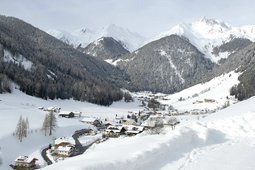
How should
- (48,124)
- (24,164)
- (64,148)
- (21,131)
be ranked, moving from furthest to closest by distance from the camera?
1. (48,124)
2. (21,131)
3. (64,148)
4. (24,164)

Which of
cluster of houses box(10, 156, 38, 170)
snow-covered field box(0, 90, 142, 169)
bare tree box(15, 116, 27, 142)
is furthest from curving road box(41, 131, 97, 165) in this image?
bare tree box(15, 116, 27, 142)

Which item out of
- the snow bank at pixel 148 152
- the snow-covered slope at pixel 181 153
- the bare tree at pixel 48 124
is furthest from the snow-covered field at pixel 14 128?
the snow bank at pixel 148 152

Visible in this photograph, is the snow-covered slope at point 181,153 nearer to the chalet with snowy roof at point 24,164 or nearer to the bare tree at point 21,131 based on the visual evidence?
the chalet with snowy roof at point 24,164

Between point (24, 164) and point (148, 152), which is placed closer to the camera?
point (148, 152)

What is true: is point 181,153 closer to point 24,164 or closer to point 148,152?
point 148,152

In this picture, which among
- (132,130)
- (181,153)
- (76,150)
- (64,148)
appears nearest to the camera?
(181,153)

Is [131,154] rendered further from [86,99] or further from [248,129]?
[86,99]

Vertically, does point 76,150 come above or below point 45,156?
above

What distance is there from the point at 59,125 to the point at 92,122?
62.5 ft

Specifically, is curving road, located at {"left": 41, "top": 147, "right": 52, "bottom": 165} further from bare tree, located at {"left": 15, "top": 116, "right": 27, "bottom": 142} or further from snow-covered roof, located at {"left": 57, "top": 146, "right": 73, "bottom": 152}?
bare tree, located at {"left": 15, "top": 116, "right": 27, "bottom": 142}

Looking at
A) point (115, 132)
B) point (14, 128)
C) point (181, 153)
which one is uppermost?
point (14, 128)

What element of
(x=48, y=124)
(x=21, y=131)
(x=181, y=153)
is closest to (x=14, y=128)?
(x=21, y=131)

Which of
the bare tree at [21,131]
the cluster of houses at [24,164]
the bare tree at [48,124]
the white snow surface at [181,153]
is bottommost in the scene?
the cluster of houses at [24,164]

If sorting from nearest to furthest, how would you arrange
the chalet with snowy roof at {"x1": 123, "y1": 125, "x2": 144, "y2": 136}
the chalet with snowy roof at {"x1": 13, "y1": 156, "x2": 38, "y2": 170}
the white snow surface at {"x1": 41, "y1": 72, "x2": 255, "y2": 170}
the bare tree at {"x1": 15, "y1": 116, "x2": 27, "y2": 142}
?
the white snow surface at {"x1": 41, "y1": 72, "x2": 255, "y2": 170}, the chalet with snowy roof at {"x1": 13, "y1": 156, "x2": 38, "y2": 170}, the bare tree at {"x1": 15, "y1": 116, "x2": 27, "y2": 142}, the chalet with snowy roof at {"x1": 123, "y1": 125, "x2": 144, "y2": 136}
